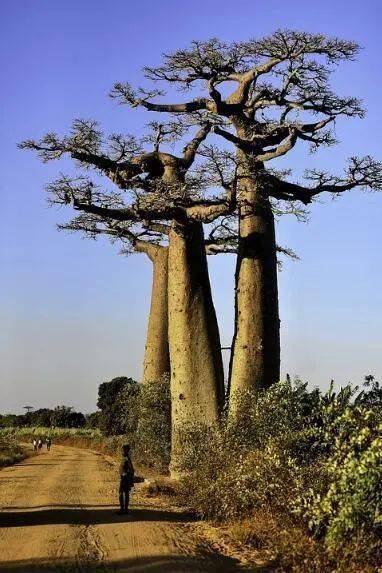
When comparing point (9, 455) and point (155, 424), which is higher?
point (155, 424)

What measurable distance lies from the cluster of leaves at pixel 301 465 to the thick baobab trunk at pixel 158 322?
6004mm

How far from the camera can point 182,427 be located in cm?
1207

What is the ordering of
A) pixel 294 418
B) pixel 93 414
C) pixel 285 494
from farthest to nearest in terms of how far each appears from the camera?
1. pixel 93 414
2. pixel 294 418
3. pixel 285 494

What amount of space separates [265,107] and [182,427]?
5.38 m

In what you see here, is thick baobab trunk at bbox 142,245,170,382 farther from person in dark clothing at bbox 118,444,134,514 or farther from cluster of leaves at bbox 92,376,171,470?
person in dark clothing at bbox 118,444,134,514

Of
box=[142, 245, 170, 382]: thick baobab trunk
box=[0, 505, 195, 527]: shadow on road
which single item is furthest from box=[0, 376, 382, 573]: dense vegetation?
box=[142, 245, 170, 382]: thick baobab trunk

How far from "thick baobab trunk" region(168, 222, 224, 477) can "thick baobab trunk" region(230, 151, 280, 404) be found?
0.39 metres

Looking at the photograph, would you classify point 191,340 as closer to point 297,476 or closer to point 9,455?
point 297,476

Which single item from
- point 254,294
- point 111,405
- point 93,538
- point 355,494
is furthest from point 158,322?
point 111,405

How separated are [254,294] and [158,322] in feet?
17.5

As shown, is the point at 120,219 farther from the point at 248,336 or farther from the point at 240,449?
the point at 240,449

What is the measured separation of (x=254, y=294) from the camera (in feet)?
40.4

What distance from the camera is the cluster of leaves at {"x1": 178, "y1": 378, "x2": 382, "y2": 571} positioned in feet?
19.0

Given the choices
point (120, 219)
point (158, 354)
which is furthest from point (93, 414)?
point (120, 219)
